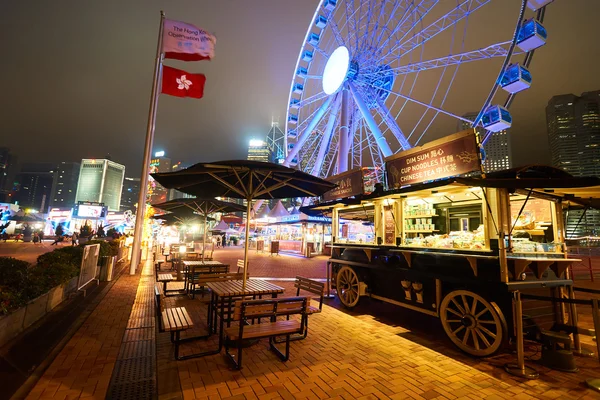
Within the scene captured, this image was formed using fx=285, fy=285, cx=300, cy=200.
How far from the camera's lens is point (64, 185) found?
167750mm

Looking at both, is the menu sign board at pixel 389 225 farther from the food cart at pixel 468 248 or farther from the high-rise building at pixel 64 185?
the high-rise building at pixel 64 185

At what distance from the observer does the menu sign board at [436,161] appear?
4605mm

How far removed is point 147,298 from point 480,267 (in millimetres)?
7075

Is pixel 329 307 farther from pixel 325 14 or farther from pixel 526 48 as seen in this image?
pixel 325 14

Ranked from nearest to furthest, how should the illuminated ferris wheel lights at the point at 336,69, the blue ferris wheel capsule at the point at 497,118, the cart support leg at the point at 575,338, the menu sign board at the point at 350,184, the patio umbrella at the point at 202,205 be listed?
the cart support leg at the point at 575,338 → the menu sign board at the point at 350,184 → the patio umbrella at the point at 202,205 → the blue ferris wheel capsule at the point at 497,118 → the illuminated ferris wheel lights at the point at 336,69

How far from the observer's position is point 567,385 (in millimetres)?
3240

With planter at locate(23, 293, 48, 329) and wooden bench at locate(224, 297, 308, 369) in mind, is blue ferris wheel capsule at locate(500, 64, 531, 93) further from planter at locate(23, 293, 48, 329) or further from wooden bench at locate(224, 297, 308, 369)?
planter at locate(23, 293, 48, 329)

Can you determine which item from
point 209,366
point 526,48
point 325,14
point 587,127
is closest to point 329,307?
point 209,366

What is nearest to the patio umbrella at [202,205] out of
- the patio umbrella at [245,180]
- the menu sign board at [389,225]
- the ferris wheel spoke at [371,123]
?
the patio umbrella at [245,180]

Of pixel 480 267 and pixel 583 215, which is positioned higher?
pixel 583 215

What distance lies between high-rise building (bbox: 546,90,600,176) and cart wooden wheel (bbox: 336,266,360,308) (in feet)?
213

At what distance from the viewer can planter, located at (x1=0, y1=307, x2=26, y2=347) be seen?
3.47m

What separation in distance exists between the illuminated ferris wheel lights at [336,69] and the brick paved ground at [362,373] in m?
15.6

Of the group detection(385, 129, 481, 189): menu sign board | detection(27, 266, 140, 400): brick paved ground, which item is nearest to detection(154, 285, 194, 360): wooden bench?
detection(27, 266, 140, 400): brick paved ground
